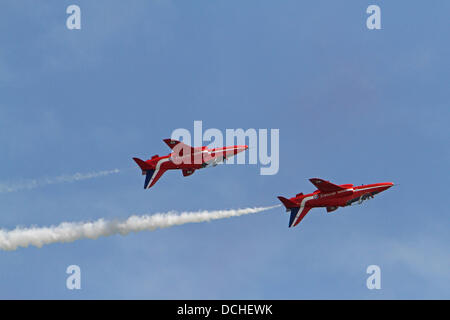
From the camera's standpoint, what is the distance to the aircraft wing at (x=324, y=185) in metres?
136

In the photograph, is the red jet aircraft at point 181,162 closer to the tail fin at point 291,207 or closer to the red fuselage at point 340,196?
the tail fin at point 291,207

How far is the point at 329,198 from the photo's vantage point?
13825cm

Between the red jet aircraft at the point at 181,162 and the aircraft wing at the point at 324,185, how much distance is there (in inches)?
837

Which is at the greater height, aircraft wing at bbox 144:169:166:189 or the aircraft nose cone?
aircraft wing at bbox 144:169:166:189

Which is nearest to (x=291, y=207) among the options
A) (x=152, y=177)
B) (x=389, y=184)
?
(x=389, y=184)

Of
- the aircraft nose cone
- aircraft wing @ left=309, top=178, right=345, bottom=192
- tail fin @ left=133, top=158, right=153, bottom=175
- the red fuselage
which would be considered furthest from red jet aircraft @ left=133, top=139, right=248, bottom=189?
the aircraft nose cone

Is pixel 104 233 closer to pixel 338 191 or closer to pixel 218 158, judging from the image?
pixel 218 158

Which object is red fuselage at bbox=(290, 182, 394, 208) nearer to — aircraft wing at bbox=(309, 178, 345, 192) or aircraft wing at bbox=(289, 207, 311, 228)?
aircraft wing at bbox=(309, 178, 345, 192)

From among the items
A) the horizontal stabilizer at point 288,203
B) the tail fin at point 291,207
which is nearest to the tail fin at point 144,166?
the tail fin at point 291,207

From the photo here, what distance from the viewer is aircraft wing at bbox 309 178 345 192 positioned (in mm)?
136500

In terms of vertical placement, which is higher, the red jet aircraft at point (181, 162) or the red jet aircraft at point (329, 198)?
the red jet aircraft at point (181, 162)

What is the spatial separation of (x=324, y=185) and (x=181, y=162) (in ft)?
90.4

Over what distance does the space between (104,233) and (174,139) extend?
69.2 feet
